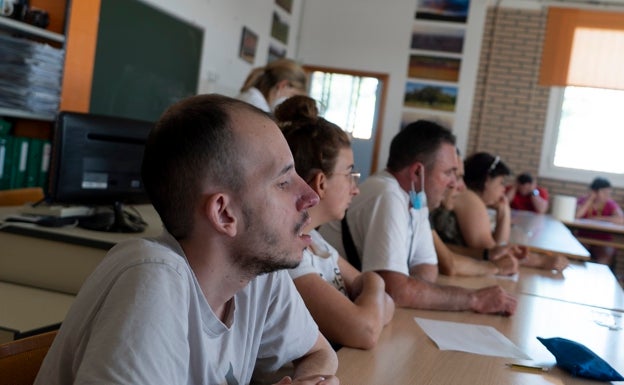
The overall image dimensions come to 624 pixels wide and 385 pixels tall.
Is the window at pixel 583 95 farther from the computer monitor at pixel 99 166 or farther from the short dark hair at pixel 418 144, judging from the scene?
the computer monitor at pixel 99 166

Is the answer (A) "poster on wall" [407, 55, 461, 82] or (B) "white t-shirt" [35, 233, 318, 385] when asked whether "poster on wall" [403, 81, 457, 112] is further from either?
(B) "white t-shirt" [35, 233, 318, 385]

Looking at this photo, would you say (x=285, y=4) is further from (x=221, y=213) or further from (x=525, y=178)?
(x=221, y=213)

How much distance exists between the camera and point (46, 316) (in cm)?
191

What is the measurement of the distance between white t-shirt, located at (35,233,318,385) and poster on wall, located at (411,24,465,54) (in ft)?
23.9

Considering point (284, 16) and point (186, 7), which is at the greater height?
point (284, 16)

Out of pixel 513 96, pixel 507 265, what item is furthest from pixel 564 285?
pixel 513 96

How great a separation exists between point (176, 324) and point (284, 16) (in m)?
7.11

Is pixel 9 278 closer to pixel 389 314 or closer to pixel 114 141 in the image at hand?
pixel 114 141

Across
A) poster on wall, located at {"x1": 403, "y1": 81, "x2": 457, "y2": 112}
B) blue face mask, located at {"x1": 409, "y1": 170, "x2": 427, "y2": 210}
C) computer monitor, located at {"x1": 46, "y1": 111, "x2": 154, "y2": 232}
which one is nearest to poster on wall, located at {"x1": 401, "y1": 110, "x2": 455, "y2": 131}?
poster on wall, located at {"x1": 403, "y1": 81, "x2": 457, "y2": 112}

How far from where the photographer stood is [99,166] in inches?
90.3

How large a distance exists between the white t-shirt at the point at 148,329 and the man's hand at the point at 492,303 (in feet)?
3.80

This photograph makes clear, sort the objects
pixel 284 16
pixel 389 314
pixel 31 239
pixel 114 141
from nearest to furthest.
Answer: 1. pixel 389 314
2. pixel 31 239
3. pixel 114 141
4. pixel 284 16

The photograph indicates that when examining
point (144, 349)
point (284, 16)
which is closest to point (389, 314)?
point (144, 349)

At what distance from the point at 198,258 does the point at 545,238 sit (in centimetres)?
403
